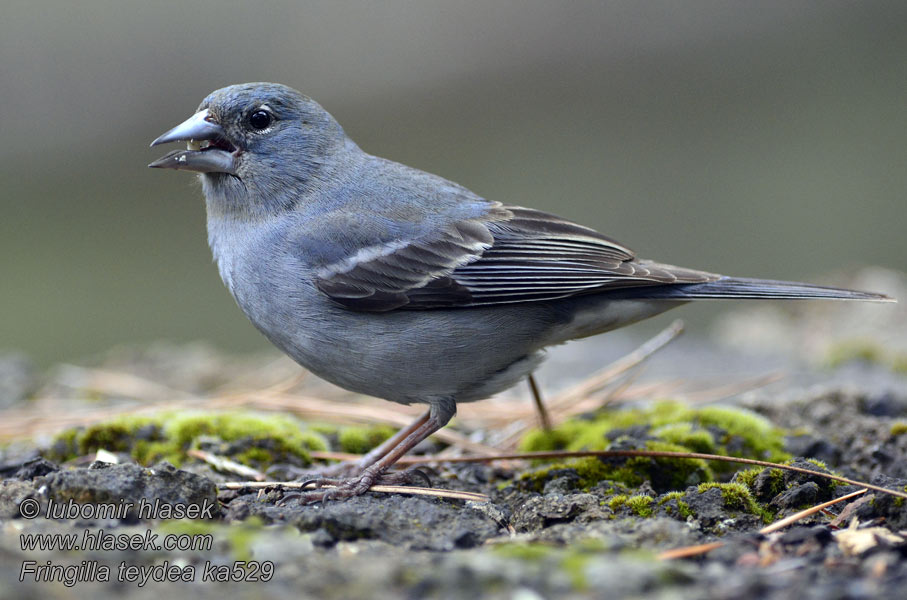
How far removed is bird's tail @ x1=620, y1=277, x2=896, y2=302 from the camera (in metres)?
4.06

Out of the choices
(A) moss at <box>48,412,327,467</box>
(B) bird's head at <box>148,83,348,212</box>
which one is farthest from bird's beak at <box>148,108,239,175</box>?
(A) moss at <box>48,412,327,467</box>

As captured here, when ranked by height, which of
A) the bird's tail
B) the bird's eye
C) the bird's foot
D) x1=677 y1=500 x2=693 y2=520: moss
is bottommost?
the bird's foot

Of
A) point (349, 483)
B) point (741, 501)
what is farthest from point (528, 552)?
point (349, 483)

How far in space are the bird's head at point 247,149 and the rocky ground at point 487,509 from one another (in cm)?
127

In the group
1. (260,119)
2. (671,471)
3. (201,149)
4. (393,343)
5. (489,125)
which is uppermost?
(489,125)

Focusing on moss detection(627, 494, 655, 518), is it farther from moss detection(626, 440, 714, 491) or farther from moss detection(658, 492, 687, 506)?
moss detection(626, 440, 714, 491)

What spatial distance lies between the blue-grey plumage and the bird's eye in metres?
0.01

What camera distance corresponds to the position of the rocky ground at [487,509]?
230cm

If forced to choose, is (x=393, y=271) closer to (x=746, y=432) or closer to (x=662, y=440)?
(x=662, y=440)

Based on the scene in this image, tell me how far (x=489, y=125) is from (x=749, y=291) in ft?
36.3

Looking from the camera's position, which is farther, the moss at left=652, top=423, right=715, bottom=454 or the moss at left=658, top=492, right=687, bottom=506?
the moss at left=652, top=423, right=715, bottom=454

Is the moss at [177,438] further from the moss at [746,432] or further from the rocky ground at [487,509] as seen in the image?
the moss at [746,432]

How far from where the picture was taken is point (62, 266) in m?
11.6

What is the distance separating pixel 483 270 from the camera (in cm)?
428
